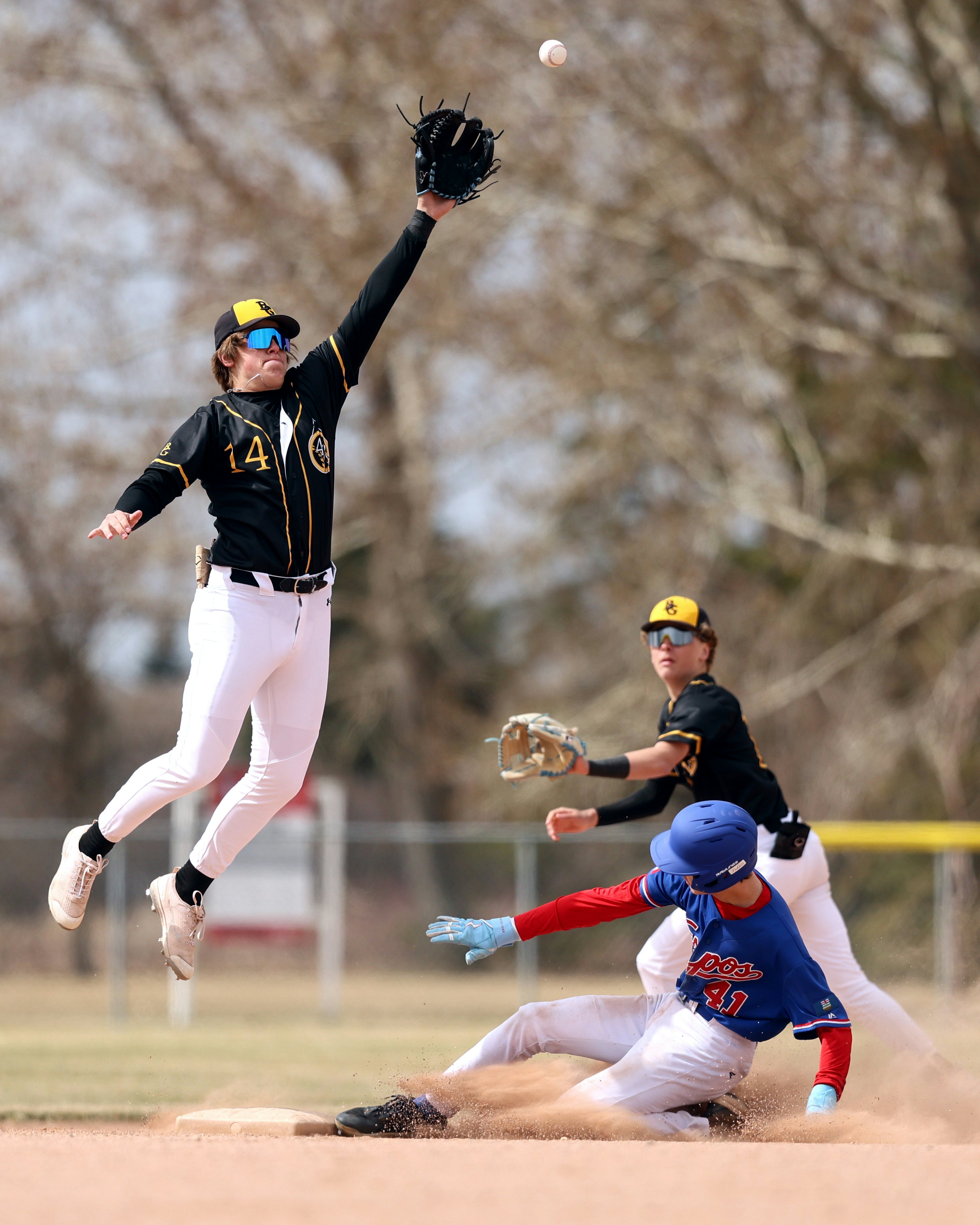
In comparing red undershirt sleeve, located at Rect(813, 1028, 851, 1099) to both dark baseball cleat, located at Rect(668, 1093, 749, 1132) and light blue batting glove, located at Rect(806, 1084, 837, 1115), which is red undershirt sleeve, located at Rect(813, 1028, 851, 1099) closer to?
light blue batting glove, located at Rect(806, 1084, 837, 1115)

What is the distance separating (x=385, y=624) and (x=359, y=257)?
624 cm

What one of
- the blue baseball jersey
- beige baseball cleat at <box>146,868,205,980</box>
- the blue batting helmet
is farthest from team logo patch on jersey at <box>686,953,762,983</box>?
beige baseball cleat at <box>146,868,205,980</box>

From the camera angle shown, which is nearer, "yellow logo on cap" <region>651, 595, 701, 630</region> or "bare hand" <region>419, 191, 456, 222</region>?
"bare hand" <region>419, 191, 456, 222</region>

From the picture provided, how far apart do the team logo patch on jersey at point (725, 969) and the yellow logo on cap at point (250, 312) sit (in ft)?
A: 8.92

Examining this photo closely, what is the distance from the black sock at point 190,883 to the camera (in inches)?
224

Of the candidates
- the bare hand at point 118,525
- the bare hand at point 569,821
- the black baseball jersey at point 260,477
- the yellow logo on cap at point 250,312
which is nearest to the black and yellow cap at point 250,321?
the yellow logo on cap at point 250,312

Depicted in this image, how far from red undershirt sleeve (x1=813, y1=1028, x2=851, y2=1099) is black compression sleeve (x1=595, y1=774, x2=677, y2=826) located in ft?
4.93

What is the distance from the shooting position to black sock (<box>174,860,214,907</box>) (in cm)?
569

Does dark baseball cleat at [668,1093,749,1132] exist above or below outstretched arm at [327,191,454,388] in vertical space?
below

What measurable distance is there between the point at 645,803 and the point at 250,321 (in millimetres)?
2544

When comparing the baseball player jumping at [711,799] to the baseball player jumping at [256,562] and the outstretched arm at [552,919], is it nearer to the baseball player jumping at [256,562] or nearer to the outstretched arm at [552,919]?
the outstretched arm at [552,919]

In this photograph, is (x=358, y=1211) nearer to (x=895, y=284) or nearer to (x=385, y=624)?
(x=895, y=284)

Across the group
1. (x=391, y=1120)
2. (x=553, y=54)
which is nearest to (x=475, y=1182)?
(x=391, y=1120)

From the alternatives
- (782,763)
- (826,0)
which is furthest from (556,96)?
(782,763)
